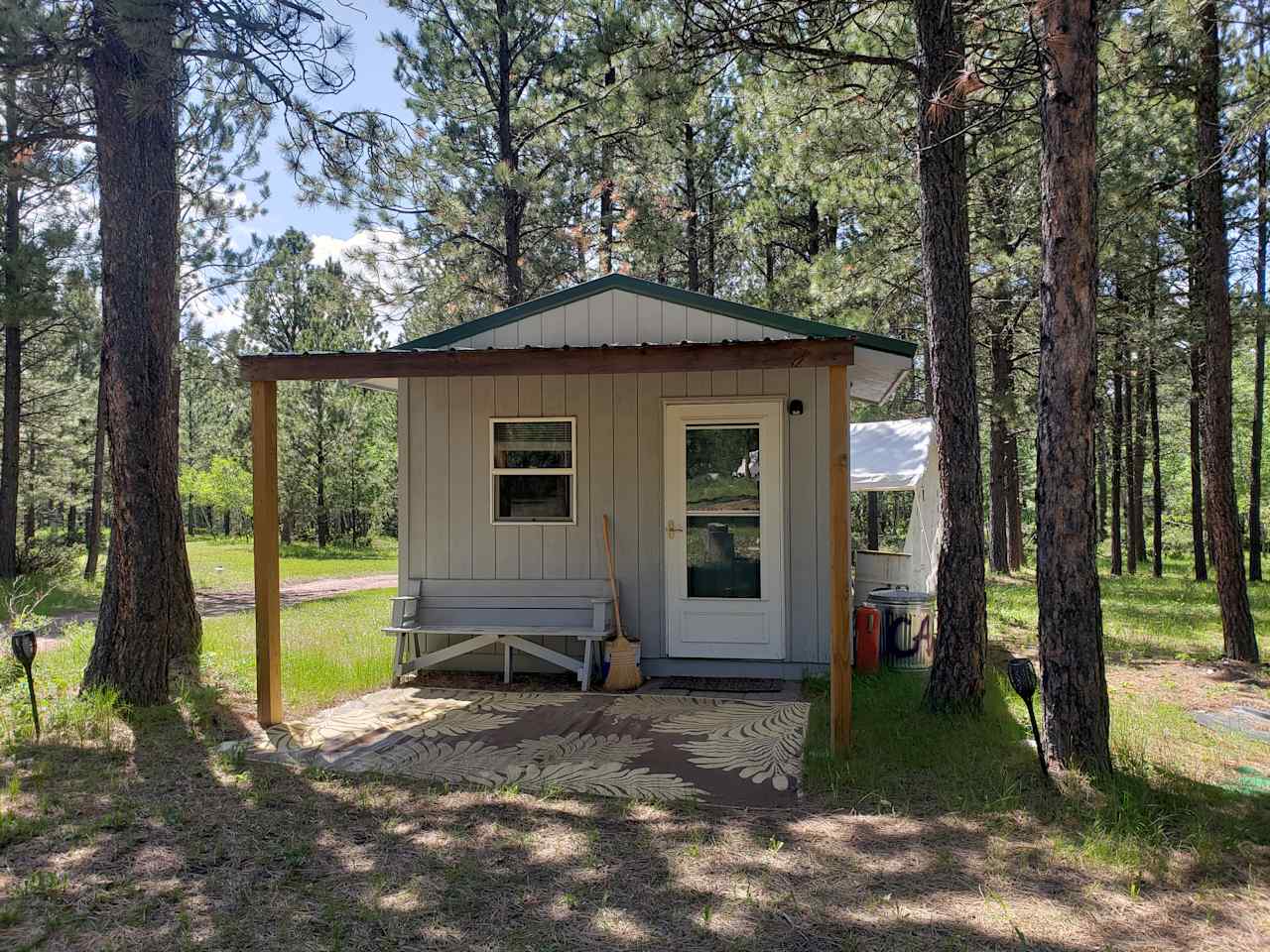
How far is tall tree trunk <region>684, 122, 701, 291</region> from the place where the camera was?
15164 millimetres

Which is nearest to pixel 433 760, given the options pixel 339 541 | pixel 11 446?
pixel 11 446

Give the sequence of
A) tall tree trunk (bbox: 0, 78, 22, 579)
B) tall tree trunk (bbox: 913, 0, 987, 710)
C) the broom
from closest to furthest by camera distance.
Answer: tall tree trunk (bbox: 913, 0, 987, 710) → the broom → tall tree trunk (bbox: 0, 78, 22, 579)

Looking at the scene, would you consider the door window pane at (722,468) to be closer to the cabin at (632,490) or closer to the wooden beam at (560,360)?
the cabin at (632,490)

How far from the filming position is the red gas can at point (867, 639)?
277 inches

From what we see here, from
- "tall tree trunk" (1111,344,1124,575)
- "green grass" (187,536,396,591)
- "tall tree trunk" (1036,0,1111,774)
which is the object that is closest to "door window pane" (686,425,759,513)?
"tall tree trunk" (1036,0,1111,774)

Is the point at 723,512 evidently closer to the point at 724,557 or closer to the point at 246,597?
the point at 724,557

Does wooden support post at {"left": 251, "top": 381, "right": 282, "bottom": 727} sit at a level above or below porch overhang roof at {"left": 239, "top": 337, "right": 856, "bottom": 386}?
below

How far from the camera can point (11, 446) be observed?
1333 centimetres

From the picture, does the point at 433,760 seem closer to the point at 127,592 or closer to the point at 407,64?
the point at 127,592

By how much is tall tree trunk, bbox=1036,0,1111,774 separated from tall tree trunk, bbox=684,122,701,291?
10.8 meters

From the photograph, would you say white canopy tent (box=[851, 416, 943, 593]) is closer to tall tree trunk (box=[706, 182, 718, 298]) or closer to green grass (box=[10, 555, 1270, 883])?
green grass (box=[10, 555, 1270, 883])

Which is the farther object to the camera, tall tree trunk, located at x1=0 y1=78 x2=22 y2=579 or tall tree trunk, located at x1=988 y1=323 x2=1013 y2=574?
tall tree trunk, located at x1=988 y1=323 x2=1013 y2=574

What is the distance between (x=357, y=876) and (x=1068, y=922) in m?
2.54

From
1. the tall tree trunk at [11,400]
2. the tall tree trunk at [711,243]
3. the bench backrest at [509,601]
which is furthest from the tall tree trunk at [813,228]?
the tall tree trunk at [11,400]
